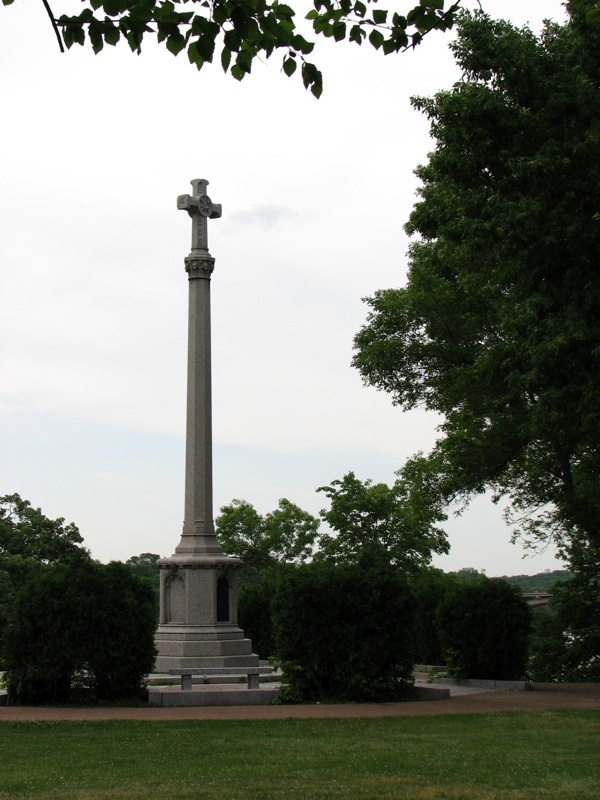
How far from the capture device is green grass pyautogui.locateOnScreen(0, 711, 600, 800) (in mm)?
9297

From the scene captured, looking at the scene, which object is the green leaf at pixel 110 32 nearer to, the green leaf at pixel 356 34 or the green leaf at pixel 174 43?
the green leaf at pixel 174 43

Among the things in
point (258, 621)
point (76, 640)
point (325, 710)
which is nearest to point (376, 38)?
point (325, 710)

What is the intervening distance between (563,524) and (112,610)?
47.4 feet

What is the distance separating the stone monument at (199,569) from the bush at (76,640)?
4526 mm

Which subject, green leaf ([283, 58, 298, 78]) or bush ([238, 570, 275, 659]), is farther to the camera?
bush ([238, 570, 275, 659])

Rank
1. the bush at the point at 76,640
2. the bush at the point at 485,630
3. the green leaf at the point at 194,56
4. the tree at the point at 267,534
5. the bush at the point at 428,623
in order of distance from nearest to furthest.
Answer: the green leaf at the point at 194,56 < the bush at the point at 76,640 < the bush at the point at 485,630 < the bush at the point at 428,623 < the tree at the point at 267,534

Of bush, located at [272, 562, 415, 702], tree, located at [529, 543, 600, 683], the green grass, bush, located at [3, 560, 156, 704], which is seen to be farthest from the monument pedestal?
tree, located at [529, 543, 600, 683]

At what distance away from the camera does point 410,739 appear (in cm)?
1306

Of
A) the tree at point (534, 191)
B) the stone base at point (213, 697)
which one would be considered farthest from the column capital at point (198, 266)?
the stone base at point (213, 697)

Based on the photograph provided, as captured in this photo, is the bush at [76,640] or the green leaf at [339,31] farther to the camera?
the bush at [76,640]

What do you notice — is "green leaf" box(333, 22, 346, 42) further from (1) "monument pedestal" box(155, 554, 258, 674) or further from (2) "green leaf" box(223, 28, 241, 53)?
(1) "monument pedestal" box(155, 554, 258, 674)

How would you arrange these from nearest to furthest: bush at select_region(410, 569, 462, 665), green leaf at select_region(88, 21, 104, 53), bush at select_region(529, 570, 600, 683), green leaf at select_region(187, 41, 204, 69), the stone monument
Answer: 1. green leaf at select_region(88, 21, 104, 53)
2. green leaf at select_region(187, 41, 204, 69)
3. the stone monument
4. bush at select_region(410, 569, 462, 665)
5. bush at select_region(529, 570, 600, 683)

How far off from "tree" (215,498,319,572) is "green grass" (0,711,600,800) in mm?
41135

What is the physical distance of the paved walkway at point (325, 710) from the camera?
53.4 ft
